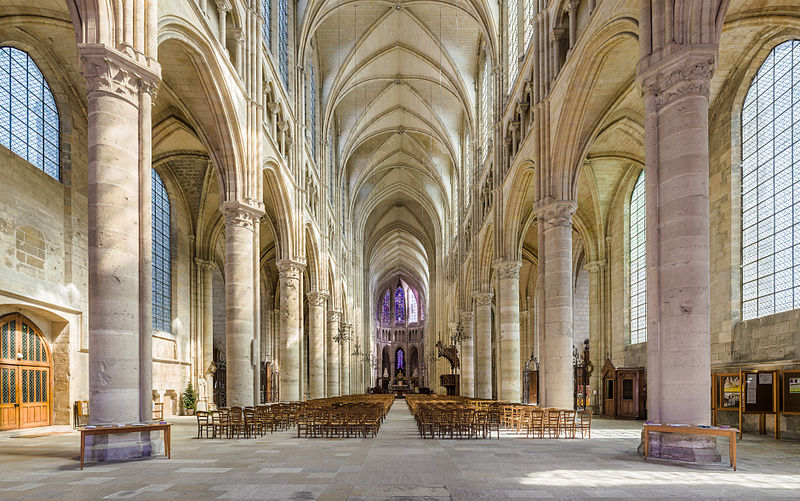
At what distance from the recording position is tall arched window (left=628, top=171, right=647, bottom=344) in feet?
91.5

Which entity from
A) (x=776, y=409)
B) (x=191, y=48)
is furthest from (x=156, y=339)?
(x=776, y=409)

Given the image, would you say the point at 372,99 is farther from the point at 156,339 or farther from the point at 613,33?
the point at 613,33

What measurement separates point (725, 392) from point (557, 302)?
5178 millimetres

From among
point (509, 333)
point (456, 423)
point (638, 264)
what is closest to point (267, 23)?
point (509, 333)

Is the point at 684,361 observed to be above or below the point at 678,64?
below

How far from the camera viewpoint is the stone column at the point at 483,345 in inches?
1405

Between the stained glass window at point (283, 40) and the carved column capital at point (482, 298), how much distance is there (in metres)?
16.1

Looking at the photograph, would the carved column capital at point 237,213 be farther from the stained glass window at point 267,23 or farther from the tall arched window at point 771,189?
the tall arched window at point 771,189

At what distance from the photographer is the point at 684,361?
11055 millimetres

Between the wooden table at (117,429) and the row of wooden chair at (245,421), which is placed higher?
the wooden table at (117,429)

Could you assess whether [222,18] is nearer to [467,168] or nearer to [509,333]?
[509,333]

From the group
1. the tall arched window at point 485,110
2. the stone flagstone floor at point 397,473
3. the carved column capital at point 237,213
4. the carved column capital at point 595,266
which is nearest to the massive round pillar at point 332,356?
the tall arched window at point 485,110

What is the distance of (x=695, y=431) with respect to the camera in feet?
34.4

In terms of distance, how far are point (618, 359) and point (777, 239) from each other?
1355 centimetres
